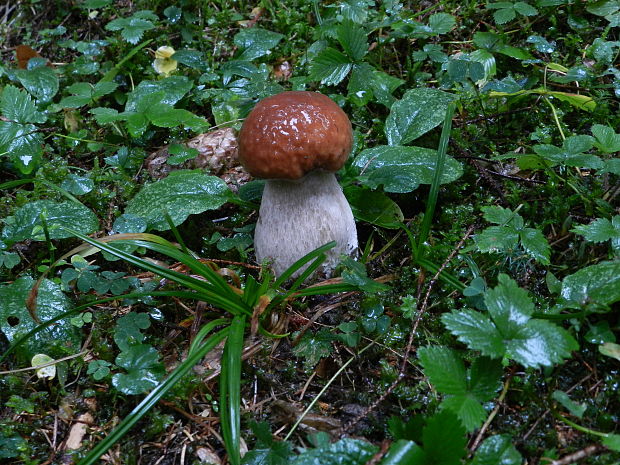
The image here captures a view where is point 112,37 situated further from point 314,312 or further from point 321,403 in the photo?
point 321,403

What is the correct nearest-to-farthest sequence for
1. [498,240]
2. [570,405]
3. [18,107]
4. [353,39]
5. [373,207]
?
[570,405] < [498,240] < [373,207] < [353,39] < [18,107]

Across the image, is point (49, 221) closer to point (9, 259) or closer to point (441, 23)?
point (9, 259)

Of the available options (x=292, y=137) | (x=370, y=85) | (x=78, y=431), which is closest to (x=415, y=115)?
(x=370, y=85)

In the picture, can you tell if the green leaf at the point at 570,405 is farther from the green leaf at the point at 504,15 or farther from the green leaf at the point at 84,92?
the green leaf at the point at 84,92

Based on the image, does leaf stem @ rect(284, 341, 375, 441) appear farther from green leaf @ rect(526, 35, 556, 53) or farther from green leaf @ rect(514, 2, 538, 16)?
green leaf @ rect(514, 2, 538, 16)

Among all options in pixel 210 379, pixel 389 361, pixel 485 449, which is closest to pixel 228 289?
pixel 210 379

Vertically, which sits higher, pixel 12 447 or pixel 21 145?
pixel 21 145
